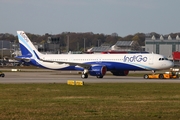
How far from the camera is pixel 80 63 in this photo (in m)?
65.1

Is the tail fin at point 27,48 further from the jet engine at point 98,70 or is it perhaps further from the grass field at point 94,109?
the grass field at point 94,109

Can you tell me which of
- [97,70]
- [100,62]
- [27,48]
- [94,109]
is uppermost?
[27,48]

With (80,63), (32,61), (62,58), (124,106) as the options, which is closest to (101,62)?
(80,63)

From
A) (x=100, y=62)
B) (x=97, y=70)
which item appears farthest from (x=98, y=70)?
(x=100, y=62)

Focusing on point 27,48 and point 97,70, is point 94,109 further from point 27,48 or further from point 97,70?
point 27,48

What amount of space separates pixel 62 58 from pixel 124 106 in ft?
153

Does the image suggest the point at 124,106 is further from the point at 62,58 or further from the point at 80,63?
the point at 62,58

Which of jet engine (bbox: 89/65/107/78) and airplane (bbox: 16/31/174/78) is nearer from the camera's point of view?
jet engine (bbox: 89/65/107/78)

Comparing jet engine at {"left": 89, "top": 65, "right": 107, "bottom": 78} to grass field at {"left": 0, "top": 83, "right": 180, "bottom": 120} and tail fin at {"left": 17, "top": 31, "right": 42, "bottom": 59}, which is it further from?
grass field at {"left": 0, "top": 83, "right": 180, "bottom": 120}

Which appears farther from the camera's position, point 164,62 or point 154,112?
point 164,62

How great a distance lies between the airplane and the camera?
61.3 m

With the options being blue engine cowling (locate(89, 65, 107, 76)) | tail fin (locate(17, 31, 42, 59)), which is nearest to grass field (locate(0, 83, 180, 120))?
blue engine cowling (locate(89, 65, 107, 76))

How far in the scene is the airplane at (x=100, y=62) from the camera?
201ft

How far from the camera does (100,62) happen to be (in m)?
64.5
